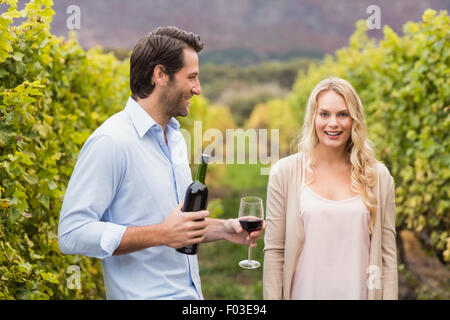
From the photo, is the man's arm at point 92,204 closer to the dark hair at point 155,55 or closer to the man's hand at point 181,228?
the man's hand at point 181,228

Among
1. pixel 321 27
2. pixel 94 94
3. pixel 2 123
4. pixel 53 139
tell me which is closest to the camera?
pixel 2 123

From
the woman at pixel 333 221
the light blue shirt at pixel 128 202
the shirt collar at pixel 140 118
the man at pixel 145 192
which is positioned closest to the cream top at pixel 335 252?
the woman at pixel 333 221

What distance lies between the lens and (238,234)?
104 inches

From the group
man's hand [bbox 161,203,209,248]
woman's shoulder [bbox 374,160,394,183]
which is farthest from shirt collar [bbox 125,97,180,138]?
woman's shoulder [bbox 374,160,394,183]

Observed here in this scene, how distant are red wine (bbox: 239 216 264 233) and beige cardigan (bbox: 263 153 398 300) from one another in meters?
0.17

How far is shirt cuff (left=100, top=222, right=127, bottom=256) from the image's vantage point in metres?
2.02

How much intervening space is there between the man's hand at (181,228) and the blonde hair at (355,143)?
0.90m

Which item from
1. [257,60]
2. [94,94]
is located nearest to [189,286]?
[94,94]

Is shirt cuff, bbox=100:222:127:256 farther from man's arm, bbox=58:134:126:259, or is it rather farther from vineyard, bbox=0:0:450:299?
vineyard, bbox=0:0:450:299

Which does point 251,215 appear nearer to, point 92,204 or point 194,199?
point 194,199

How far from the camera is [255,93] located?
145 feet
